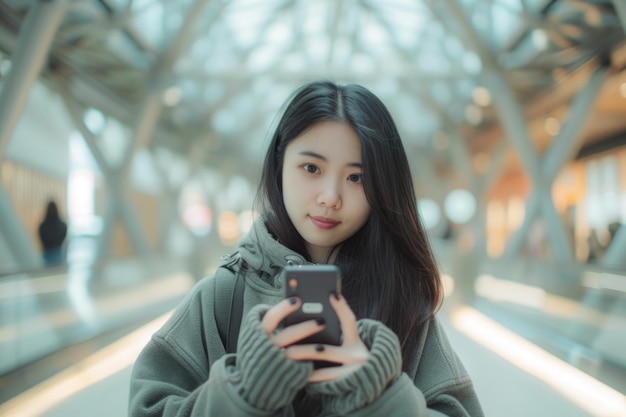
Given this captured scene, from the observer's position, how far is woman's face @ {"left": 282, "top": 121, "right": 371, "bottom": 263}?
1.91 metres

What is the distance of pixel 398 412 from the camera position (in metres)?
1.53

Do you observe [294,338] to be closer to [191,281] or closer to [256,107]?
[191,281]

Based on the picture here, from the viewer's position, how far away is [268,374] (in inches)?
57.2

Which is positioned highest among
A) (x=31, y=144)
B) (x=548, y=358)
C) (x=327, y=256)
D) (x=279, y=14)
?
(x=279, y=14)

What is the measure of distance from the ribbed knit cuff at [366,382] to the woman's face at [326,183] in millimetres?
488

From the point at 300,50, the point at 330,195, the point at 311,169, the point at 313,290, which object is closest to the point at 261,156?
the point at 311,169

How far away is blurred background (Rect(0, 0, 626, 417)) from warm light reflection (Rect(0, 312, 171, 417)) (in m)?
0.03

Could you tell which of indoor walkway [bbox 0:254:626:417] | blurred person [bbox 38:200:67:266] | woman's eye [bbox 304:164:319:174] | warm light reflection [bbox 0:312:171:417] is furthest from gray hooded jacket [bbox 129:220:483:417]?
blurred person [bbox 38:200:67:266]

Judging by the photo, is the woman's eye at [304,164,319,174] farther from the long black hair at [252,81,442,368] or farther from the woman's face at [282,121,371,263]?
the long black hair at [252,81,442,368]

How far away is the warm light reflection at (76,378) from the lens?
5.20 metres

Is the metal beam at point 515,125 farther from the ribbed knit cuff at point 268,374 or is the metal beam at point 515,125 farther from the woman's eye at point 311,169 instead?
the ribbed knit cuff at point 268,374

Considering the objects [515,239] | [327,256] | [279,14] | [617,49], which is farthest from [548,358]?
[279,14]

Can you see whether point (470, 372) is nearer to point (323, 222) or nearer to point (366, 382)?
point (323, 222)

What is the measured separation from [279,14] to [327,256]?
2530 cm
